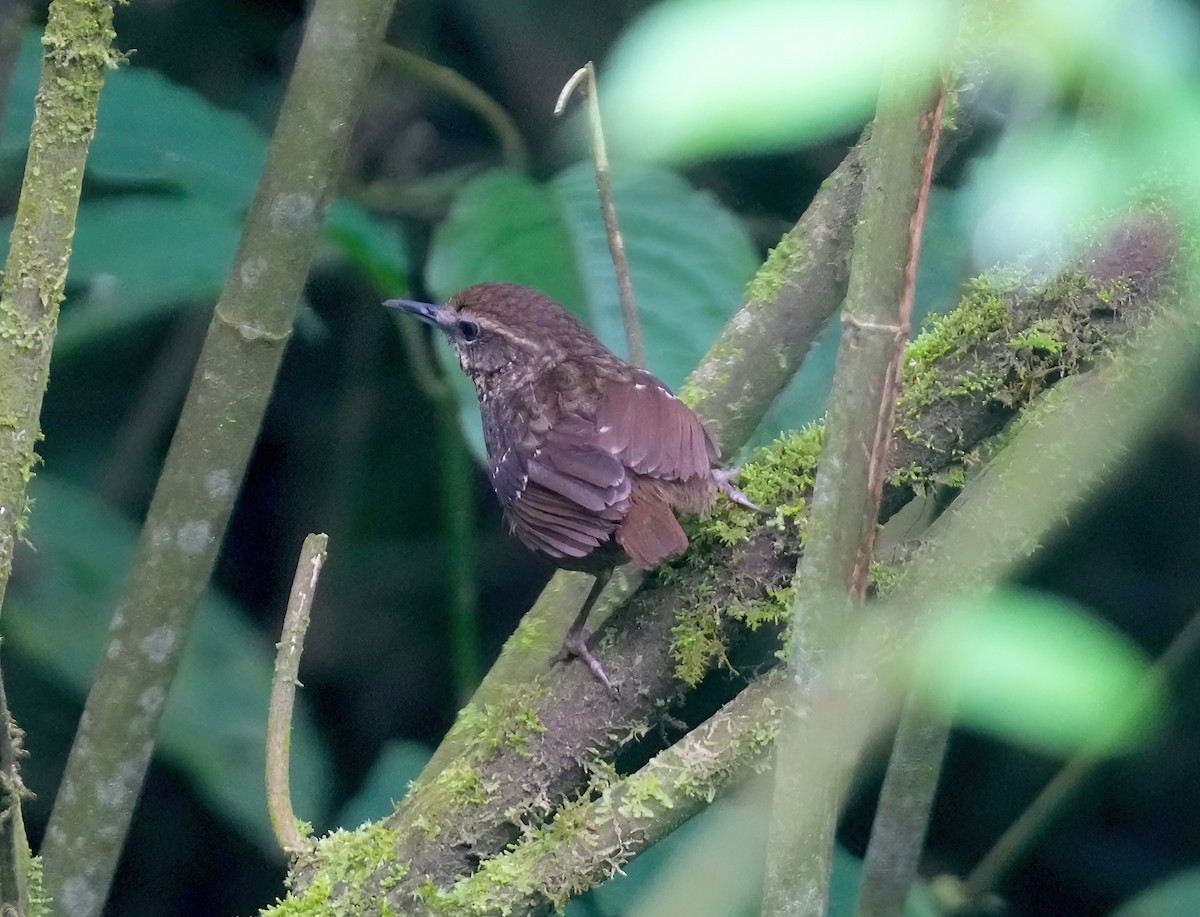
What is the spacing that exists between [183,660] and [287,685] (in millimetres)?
838

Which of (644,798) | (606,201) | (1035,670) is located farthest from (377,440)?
(1035,670)

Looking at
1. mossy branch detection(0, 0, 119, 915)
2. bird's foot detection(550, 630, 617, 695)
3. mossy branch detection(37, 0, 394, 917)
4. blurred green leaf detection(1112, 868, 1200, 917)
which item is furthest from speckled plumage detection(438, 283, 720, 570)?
blurred green leaf detection(1112, 868, 1200, 917)

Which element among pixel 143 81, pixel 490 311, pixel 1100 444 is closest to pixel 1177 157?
pixel 1100 444

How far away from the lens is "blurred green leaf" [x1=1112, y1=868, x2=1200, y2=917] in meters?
2.01

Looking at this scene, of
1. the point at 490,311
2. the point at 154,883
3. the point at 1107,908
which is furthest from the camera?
the point at 154,883

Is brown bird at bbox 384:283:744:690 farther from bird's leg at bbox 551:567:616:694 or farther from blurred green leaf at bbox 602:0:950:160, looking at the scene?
blurred green leaf at bbox 602:0:950:160

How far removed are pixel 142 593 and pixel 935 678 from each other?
1.26 meters

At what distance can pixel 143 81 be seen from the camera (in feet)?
7.53

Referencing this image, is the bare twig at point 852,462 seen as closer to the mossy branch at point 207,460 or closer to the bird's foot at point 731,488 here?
the bird's foot at point 731,488

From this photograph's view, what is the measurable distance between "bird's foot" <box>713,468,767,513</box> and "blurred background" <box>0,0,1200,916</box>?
1.68ft

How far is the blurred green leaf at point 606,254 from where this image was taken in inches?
85.2

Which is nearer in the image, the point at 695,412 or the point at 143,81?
the point at 695,412

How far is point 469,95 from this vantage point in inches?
96.7

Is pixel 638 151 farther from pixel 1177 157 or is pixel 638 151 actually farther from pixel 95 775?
pixel 95 775
